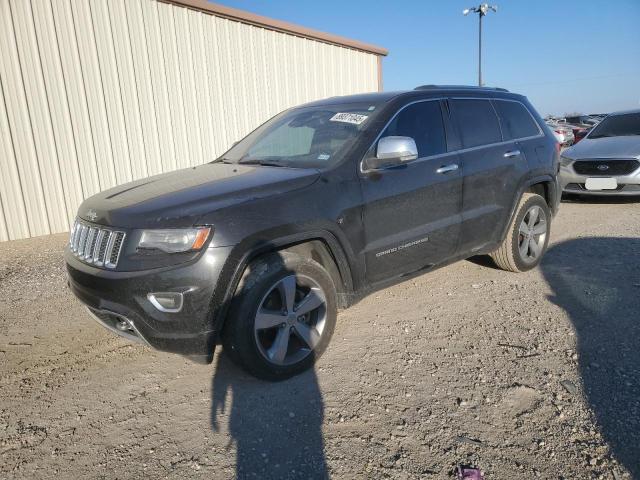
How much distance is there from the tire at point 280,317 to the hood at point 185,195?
0.42 m

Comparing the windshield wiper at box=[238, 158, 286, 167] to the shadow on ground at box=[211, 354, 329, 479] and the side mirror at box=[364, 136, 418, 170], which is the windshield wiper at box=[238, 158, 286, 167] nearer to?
the side mirror at box=[364, 136, 418, 170]

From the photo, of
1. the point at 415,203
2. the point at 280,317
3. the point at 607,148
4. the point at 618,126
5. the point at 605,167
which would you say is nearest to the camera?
the point at 280,317

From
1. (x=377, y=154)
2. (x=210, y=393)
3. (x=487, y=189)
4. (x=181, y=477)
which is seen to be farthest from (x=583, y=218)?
(x=181, y=477)

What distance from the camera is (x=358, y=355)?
3.21 meters

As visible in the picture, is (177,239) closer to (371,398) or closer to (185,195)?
(185,195)

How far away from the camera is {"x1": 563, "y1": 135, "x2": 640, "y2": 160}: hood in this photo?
301 inches

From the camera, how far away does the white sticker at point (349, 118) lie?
3485mm

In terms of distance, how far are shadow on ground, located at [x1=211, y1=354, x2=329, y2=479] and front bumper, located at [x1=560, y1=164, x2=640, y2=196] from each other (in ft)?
20.8

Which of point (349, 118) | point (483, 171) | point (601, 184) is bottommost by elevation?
point (601, 184)

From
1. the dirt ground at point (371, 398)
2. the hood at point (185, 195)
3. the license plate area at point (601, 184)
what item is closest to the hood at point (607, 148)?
the license plate area at point (601, 184)

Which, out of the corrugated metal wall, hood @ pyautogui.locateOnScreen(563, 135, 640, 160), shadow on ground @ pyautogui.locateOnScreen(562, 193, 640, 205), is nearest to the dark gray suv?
the corrugated metal wall

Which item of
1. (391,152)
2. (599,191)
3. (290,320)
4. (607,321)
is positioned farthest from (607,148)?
(290,320)

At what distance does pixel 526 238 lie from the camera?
15.3 ft

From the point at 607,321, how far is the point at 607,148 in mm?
5711
